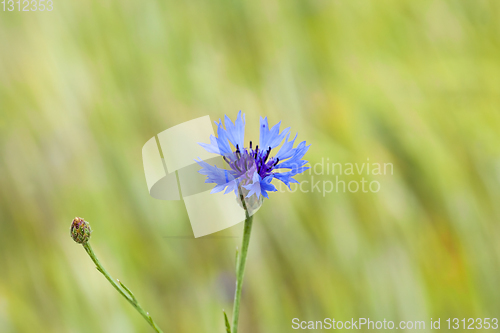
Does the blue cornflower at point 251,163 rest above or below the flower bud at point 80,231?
above

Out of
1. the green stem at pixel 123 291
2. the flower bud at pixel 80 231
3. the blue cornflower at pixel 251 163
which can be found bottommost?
the green stem at pixel 123 291

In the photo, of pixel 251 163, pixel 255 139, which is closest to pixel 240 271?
pixel 251 163

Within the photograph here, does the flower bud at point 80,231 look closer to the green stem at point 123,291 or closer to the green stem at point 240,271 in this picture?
the green stem at point 123,291

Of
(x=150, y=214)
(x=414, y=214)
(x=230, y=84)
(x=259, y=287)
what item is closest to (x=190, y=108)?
(x=230, y=84)

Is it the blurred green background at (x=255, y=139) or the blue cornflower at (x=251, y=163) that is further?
the blurred green background at (x=255, y=139)

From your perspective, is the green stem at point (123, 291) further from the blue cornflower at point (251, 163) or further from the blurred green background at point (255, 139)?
the blurred green background at point (255, 139)

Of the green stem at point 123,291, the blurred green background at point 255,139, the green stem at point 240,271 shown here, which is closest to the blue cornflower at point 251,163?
the green stem at point 240,271
